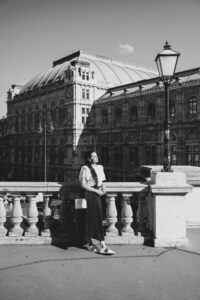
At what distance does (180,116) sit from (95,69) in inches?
882

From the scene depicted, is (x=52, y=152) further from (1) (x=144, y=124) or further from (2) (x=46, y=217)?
(2) (x=46, y=217)

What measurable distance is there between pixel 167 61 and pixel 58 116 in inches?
1717

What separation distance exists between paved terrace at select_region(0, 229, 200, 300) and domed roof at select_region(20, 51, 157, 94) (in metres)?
43.7

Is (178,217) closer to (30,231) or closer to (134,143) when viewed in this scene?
(30,231)

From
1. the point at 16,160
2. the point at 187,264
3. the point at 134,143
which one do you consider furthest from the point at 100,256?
the point at 16,160

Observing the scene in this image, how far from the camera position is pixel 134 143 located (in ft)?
125

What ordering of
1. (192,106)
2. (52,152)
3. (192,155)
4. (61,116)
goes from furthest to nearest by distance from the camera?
(52,152) → (61,116) → (192,106) → (192,155)

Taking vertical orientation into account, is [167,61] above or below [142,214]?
above

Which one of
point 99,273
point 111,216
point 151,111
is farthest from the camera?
point 151,111

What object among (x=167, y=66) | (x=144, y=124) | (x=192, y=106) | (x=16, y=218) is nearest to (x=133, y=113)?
(x=144, y=124)

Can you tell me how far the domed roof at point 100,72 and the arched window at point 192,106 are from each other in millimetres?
18845

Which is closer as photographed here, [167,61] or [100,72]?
[167,61]

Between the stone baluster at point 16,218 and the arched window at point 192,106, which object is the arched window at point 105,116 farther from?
the stone baluster at point 16,218

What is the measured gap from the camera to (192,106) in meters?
31.2
